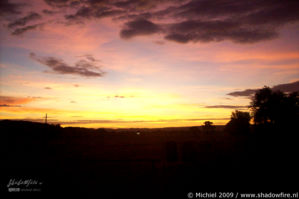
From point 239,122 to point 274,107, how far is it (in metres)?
22.9

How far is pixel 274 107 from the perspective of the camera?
3981 cm

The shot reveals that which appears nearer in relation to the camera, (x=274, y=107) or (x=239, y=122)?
(x=274, y=107)

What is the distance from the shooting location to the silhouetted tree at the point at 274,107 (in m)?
36.7

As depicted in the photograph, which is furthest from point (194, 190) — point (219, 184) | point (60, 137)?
point (60, 137)

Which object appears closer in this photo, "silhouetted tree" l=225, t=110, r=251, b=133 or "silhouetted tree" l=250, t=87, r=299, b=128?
"silhouetted tree" l=250, t=87, r=299, b=128

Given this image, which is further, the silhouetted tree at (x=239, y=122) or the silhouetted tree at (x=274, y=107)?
the silhouetted tree at (x=239, y=122)

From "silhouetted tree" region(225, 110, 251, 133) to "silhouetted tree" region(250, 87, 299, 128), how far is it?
17.2m

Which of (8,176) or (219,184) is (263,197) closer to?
(219,184)

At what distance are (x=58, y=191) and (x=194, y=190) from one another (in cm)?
637

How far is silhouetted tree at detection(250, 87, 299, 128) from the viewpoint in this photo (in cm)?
3672

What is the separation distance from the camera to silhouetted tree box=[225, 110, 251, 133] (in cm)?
5997

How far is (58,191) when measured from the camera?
9.57 m

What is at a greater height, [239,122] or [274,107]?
[274,107]

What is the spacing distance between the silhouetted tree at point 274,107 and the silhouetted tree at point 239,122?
17.2 m
